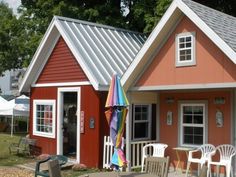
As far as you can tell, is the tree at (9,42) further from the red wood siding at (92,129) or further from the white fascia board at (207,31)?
the white fascia board at (207,31)

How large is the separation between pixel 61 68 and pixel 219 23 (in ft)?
24.8

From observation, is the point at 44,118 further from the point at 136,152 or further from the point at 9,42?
the point at 9,42

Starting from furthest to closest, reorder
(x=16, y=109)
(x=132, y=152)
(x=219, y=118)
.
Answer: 1. (x=16, y=109)
2. (x=132, y=152)
3. (x=219, y=118)

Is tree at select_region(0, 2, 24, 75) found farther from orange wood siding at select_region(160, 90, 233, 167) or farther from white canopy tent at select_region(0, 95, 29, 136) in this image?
orange wood siding at select_region(160, 90, 233, 167)

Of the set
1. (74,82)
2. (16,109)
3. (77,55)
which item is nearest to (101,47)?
(77,55)

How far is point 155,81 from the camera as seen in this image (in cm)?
1353

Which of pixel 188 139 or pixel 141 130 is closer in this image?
pixel 188 139

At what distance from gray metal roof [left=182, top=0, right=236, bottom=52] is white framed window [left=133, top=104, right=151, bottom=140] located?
14.4 feet

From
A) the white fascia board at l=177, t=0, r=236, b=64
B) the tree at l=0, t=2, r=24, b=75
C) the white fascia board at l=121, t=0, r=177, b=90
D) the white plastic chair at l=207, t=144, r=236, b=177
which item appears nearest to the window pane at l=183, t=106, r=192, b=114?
the white plastic chair at l=207, t=144, r=236, b=177

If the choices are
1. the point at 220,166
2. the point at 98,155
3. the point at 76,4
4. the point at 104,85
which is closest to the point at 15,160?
the point at 98,155

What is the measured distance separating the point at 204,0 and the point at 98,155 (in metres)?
13.5

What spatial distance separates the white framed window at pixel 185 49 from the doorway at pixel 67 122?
607 centimetres

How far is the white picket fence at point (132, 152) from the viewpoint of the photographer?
1502 centimetres

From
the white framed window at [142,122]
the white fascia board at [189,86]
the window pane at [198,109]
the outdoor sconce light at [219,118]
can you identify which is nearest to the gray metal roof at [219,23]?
the white fascia board at [189,86]
